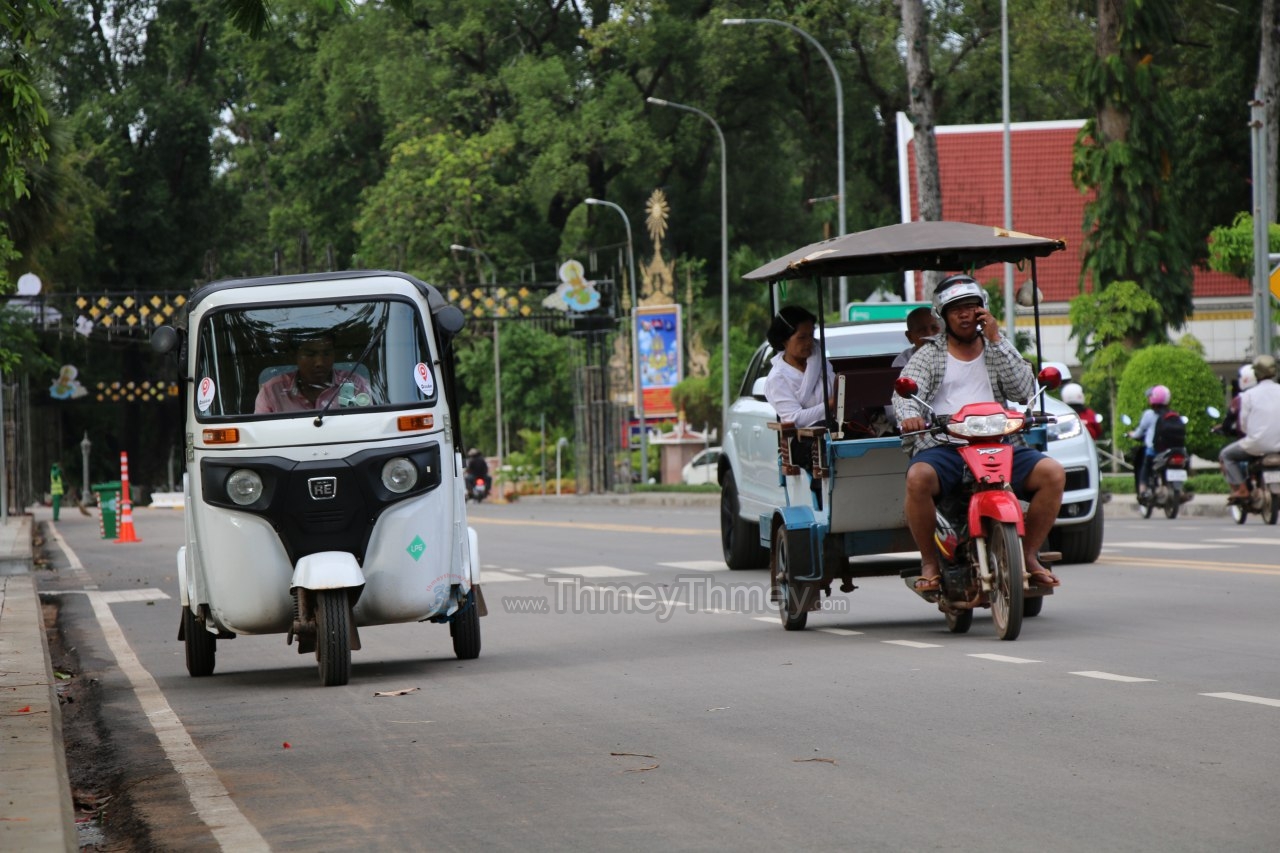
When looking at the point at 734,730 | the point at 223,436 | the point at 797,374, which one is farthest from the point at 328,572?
the point at 797,374

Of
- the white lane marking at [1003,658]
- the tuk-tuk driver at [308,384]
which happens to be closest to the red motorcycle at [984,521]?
the white lane marking at [1003,658]

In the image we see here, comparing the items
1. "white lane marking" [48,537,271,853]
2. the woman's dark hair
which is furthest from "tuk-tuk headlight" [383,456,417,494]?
the woman's dark hair

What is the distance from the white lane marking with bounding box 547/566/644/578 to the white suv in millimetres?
1063

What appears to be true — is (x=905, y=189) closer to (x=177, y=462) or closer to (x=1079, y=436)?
(x=1079, y=436)

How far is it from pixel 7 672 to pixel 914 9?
79.7ft

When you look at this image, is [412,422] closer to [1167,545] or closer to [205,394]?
[205,394]

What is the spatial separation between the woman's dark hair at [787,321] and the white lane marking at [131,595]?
8.10 metres

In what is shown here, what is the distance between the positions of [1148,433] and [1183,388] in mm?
6189

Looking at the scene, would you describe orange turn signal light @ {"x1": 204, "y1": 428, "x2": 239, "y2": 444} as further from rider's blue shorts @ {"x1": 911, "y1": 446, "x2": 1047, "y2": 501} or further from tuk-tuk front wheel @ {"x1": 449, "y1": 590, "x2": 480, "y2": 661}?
rider's blue shorts @ {"x1": 911, "y1": 446, "x2": 1047, "y2": 501}

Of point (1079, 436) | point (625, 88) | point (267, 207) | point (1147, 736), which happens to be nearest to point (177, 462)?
point (267, 207)

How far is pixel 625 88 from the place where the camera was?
199 feet

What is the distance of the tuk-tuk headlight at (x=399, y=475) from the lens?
Result: 10625 mm

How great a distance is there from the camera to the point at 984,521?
442 inches

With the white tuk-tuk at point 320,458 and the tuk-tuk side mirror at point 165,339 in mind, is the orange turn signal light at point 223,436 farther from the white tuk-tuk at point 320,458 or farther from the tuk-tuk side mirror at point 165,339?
the tuk-tuk side mirror at point 165,339
